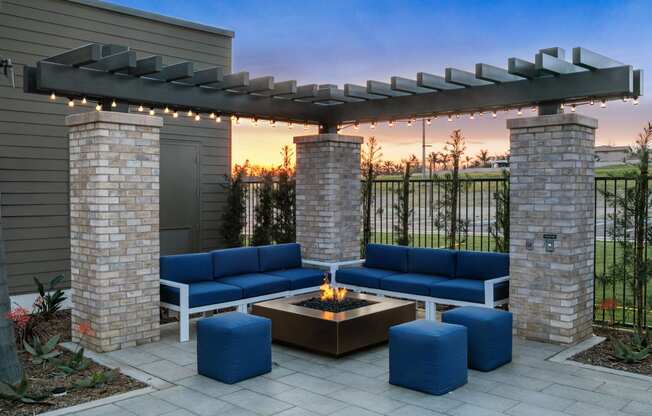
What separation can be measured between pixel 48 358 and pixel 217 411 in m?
2.11

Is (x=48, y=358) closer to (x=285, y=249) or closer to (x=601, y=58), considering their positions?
(x=285, y=249)

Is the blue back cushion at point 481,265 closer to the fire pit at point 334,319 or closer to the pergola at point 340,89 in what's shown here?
the fire pit at point 334,319

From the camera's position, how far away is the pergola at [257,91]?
238 inches

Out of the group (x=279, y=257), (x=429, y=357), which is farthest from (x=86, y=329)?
(x=429, y=357)

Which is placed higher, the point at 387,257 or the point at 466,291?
the point at 387,257

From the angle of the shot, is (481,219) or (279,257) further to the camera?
(279,257)

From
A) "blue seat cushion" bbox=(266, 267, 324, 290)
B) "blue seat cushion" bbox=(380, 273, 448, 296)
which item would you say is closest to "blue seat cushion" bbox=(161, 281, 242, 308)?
"blue seat cushion" bbox=(266, 267, 324, 290)

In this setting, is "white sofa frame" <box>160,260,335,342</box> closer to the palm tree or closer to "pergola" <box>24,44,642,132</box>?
"pergola" <box>24,44,642,132</box>

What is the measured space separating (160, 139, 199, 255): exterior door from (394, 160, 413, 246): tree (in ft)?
12.0

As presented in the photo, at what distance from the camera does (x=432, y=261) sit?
7887 mm

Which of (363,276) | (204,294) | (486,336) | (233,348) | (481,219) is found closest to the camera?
(233,348)

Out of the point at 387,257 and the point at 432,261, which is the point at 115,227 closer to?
the point at 387,257

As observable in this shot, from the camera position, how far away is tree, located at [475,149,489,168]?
875cm

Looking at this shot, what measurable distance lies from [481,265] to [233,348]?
3675 mm
